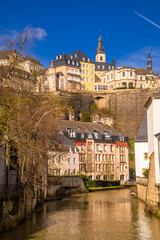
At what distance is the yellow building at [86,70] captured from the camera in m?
105

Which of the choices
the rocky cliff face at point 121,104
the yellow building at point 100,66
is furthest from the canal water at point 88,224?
the yellow building at point 100,66

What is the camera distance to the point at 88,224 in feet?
75.8

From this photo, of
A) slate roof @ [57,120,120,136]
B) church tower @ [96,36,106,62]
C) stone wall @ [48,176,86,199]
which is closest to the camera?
stone wall @ [48,176,86,199]

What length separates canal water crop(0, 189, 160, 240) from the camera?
1952 cm

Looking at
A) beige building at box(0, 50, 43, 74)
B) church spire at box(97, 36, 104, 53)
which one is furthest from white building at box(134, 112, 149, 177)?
church spire at box(97, 36, 104, 53)

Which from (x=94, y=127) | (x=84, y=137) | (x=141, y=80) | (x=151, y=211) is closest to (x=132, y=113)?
(x=141, y=80)

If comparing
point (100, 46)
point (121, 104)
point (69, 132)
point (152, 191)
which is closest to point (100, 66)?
point (100, 46)

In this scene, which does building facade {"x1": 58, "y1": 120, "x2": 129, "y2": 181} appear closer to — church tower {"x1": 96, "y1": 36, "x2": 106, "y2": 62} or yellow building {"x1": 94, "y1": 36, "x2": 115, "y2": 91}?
yellow building {"x1": 94, "y1": 36, "x2": 115, "y2": 91}

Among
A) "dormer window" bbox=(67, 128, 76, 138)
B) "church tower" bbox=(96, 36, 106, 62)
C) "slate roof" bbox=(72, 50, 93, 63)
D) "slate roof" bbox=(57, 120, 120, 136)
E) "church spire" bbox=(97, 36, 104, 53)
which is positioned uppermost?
"church spire" bbox=(97, 36, 104, 53)

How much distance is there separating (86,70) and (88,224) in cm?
8599

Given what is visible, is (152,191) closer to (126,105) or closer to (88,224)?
(88,224)

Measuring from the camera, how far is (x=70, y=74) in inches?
3893

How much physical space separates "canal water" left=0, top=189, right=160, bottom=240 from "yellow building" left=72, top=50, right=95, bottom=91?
7660 centimetres

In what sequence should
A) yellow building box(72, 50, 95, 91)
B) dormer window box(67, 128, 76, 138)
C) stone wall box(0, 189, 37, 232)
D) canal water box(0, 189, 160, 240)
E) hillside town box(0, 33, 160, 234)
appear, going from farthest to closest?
yellow building box(72, 50, 95, 91)
dormer window box(67, 128, 76, 138)
hillside town box(0, 33, 160, 234)
canal water box(0, 189, 160, 240)
stone wall box(0, 189, 37, 232)
